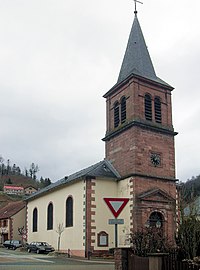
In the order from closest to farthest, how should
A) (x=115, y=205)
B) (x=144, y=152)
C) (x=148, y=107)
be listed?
1. (x=115, y=205)
2. (x=144, y=152)
3. (x=148, y=107)

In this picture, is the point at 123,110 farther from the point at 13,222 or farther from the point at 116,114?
the point at 13,222

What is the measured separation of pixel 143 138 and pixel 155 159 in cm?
189

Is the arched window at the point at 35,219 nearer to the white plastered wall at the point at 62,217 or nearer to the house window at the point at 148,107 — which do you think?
the white plastered wall at the point at 62,217

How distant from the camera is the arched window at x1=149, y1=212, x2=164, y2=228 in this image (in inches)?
1218

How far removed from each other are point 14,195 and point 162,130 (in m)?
82.0

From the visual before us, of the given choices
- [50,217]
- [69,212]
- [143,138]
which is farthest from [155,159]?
[50,217]

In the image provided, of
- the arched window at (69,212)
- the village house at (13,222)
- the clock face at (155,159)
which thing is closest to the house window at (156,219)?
the clock face at (155,159)

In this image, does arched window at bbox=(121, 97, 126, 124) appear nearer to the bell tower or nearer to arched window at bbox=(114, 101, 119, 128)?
the bell tower

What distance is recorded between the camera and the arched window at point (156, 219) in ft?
101

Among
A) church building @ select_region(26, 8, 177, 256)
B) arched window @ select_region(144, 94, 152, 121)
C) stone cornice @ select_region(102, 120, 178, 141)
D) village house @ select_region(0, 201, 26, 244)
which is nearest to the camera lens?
church building @ select_region(26, 8, 177, 256)

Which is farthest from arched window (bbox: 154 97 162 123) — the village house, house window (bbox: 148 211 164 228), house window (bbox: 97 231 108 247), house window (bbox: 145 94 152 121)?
the village house

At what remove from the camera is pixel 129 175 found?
30875 mm

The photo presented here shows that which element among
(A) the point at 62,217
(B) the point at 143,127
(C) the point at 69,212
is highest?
(B) the point at 143,127

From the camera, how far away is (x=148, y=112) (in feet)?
110
